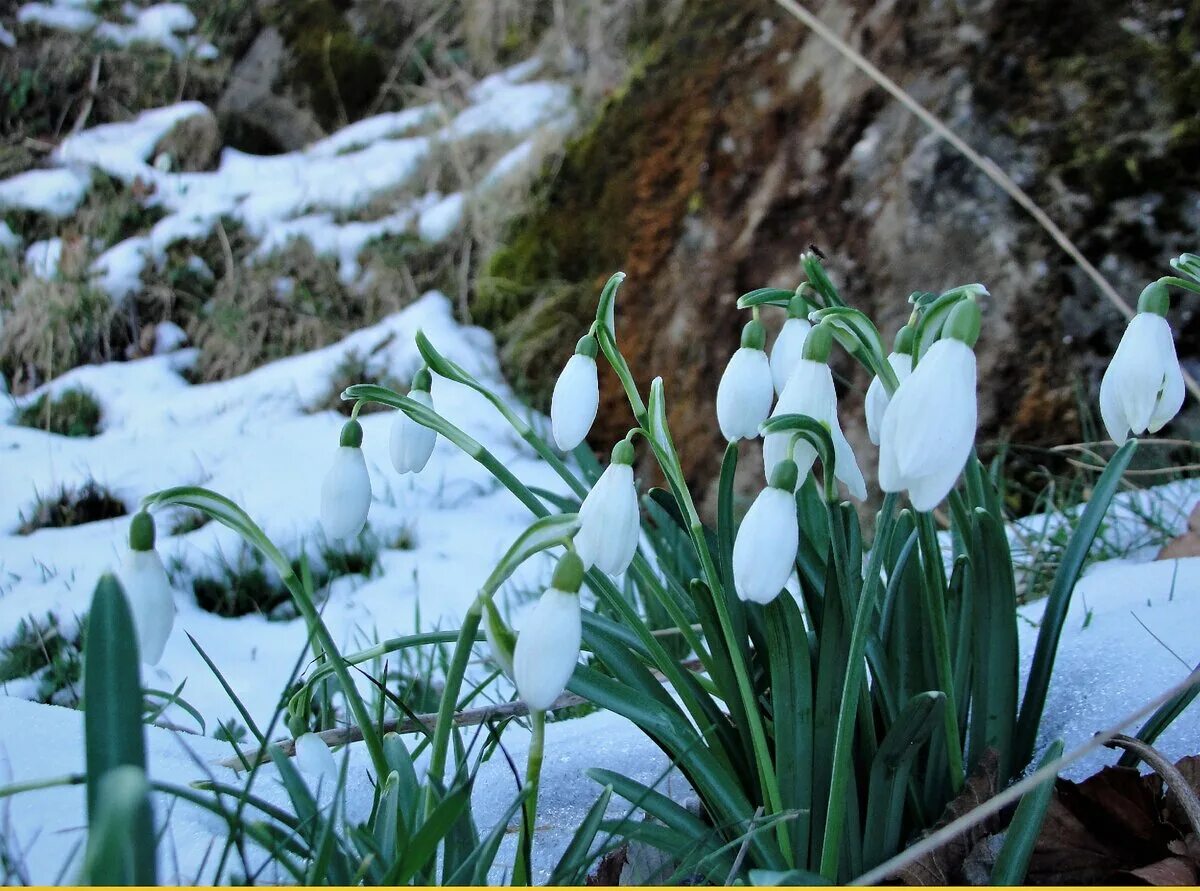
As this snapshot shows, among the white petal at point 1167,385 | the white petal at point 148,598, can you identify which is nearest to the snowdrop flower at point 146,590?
the white petal at point 148,598

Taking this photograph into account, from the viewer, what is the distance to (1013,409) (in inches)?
85.7

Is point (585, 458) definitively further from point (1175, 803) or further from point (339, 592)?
point (339, 592)

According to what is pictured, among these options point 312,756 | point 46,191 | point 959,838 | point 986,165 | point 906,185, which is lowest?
point 959,838

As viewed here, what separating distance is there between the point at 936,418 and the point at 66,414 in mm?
2837

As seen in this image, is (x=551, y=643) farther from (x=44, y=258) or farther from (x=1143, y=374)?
(x=44, y=258)

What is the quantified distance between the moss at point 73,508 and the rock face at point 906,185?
1.08 m

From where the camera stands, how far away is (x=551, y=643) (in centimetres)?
63

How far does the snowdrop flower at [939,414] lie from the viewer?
65 centimetres

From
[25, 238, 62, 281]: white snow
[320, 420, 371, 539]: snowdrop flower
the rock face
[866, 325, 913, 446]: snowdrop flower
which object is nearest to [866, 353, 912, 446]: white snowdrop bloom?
[866, 325, 913, 446]: snowdrop flower

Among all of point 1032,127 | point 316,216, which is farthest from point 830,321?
point 316,216

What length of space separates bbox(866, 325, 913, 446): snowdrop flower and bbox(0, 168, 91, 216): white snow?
3.57 meters

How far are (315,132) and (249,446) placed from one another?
1857 millimetres

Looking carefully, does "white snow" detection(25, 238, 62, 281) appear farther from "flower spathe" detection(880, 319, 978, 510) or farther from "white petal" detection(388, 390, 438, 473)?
"flower spathe" detection(880, 319, 978, 510)

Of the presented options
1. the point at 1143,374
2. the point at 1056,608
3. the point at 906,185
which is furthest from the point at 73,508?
the point at 1143,374
